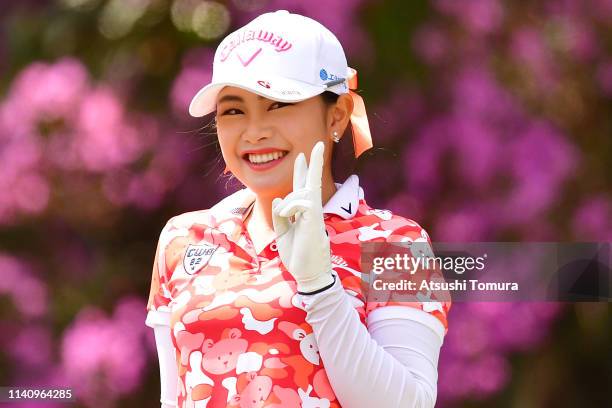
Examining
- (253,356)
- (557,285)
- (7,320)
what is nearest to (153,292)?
(253,356)

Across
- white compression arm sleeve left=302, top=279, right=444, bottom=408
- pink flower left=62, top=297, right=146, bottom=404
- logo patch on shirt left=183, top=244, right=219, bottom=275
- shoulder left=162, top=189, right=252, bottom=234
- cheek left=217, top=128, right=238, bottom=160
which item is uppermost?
pink flower left=62, top=297, right=146, bottom=404

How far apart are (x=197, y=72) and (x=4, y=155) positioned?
54 centimetres

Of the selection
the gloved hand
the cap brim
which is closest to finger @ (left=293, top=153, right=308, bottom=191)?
the gloved hand

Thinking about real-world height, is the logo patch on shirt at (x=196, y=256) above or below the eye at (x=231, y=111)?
below

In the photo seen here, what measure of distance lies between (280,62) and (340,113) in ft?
0.43

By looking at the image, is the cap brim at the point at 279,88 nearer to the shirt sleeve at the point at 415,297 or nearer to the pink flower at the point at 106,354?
the shirt sleeve at the point at 415,297

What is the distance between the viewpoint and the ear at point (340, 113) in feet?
4.91

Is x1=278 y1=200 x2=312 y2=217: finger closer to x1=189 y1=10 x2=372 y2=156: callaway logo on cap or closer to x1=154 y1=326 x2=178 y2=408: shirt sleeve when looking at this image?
x1=189 y1=10 x2=372 y2=156: callaway logo on cap

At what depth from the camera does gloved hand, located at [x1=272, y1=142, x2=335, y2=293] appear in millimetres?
1283

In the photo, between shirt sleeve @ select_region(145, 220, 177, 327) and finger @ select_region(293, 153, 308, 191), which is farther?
shirt sleeve @ select_region(145, 220, 177, 327)

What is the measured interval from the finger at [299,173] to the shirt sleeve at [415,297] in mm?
174

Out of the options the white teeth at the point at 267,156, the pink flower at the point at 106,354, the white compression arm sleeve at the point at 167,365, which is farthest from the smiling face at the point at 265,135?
the pink flower at the point at 106,354

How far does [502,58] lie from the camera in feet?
9.07

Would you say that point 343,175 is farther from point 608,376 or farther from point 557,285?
point 608,376
